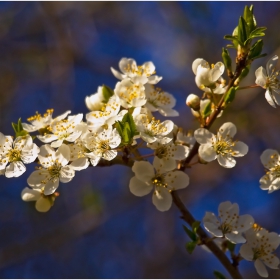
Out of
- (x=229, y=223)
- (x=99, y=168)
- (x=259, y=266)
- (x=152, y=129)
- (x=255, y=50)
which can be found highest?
(x=255, y=50)

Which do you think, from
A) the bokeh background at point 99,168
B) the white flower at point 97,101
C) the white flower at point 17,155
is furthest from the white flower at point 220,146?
the bokeh background at point 99,168

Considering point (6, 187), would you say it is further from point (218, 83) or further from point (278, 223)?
point (218, 83)

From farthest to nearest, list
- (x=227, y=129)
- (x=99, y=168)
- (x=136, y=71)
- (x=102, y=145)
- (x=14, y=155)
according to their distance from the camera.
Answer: (x=99, y=168), (x=136, y=71), (x=227, y=129), (x=14, y=155), (x=102, y=145)

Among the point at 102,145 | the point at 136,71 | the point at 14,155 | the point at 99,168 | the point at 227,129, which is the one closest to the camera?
the point at 102,145

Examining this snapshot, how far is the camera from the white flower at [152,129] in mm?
1107

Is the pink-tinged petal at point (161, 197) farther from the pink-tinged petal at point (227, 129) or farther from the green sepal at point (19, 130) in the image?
the green sepal at point (19, 130)

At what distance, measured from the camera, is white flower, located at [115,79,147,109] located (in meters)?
1.20

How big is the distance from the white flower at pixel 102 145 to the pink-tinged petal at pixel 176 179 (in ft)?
0.59

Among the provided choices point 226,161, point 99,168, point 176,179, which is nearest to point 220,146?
point 226,161

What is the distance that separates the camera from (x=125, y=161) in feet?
3.78

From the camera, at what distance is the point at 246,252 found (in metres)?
1.24

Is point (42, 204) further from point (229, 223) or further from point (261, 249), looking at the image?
point (261, 249)

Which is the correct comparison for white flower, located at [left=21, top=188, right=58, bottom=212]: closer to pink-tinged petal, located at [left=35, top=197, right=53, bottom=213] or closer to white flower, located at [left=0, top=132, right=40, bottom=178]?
pink-tinged petal, located at [left=35, top=197, right=53, bottom=213]

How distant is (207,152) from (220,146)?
55mm
